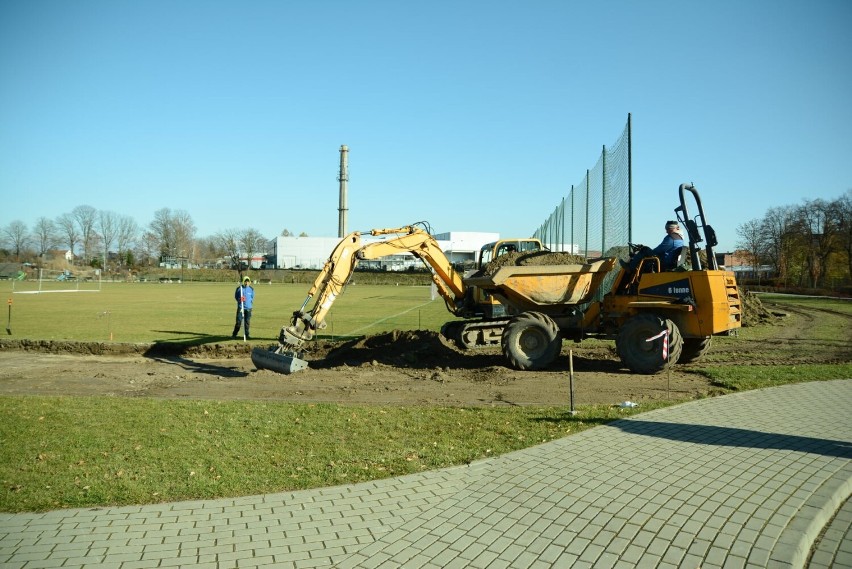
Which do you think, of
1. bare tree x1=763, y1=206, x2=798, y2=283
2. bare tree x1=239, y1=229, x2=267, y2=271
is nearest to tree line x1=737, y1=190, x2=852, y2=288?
bare tree x1=763, y1=206, x2=798, y2=283

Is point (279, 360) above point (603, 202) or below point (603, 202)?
below

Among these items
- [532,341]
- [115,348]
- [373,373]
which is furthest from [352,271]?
[115,348]

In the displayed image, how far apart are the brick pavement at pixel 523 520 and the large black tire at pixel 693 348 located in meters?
6.44

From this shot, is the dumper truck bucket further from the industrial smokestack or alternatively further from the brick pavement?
the industrial smokestack

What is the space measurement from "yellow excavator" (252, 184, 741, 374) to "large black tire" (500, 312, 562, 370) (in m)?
0.02

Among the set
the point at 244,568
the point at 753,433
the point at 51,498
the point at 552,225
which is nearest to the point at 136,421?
the point at 51,498

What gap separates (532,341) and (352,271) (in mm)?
4331

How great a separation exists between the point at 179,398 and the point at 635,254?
9.06 m

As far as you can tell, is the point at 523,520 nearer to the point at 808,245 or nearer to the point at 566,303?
the point at 566,303

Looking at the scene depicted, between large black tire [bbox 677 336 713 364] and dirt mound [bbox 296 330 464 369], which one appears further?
dirt mound [bbox 296 330 464 369]

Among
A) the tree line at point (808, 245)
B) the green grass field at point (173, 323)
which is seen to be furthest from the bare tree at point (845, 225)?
the green grass field at point (173, 323)

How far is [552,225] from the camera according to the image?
30.9 m

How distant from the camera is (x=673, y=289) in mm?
12094

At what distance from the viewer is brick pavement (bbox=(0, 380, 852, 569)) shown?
14.3ft
